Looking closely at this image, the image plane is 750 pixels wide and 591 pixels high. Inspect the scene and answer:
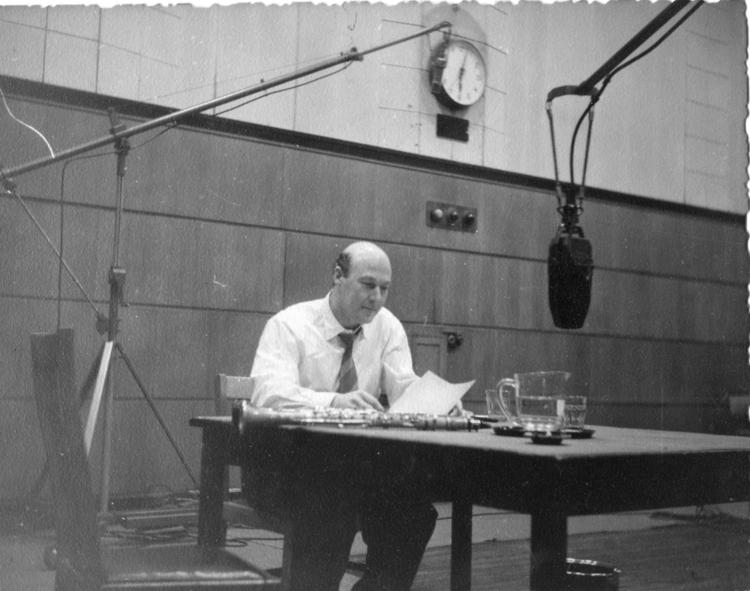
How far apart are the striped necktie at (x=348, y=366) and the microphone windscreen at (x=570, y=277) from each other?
1420 millimetres

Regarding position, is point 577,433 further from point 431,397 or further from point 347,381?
point 347,381

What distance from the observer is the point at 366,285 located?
2.67 m

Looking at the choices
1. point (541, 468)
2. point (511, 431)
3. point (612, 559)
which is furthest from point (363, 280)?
point (612, 559)

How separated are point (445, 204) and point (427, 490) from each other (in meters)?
3.92

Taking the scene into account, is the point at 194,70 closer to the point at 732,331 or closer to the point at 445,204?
the point at 445,204

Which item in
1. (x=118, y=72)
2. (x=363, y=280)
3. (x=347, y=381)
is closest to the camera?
(x=363, y=280)

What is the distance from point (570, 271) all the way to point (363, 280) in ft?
4.31

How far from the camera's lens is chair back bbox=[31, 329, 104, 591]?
1.40m

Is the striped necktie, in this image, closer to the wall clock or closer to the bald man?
the bald man

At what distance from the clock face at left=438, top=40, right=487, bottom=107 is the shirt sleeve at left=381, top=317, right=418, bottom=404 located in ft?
8.55

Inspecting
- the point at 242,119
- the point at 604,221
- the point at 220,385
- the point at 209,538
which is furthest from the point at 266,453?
the point at 604,221

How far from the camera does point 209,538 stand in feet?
6.69

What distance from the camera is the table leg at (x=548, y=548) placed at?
1.20 metres

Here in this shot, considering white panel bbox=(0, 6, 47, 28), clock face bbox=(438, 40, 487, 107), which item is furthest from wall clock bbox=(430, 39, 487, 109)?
white panel bbox=(0, 6, 47, 28)
